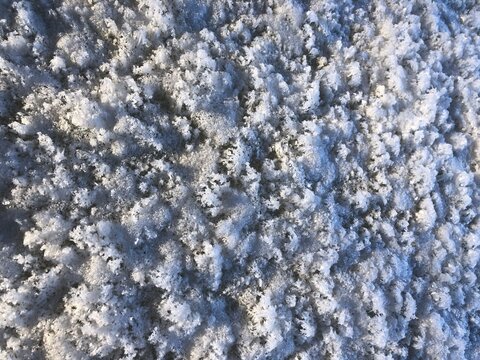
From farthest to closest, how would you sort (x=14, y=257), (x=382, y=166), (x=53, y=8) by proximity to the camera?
1. (x=382, y=166)
2. (x=53, y=8)
3. (x=14, y=257)

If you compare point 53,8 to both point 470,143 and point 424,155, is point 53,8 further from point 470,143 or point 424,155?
point 470,143

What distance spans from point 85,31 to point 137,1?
10cm

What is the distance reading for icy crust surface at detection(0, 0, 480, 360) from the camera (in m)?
0.76

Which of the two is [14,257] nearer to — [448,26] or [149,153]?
[149,153]

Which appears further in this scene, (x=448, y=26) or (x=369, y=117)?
(x=448, y=26)

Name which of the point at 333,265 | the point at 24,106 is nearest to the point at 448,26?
the point at 333,265

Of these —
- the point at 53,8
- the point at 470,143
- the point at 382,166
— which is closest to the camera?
the point at 53,8

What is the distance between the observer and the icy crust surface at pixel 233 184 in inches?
30.1

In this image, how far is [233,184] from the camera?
2.83 ft

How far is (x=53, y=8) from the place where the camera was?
2.77ft

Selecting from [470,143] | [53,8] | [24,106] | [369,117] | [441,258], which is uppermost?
[53,8]

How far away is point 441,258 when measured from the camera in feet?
3.21

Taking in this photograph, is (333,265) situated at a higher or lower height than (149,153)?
lower

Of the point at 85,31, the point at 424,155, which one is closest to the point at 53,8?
Result: the point at 85,31
